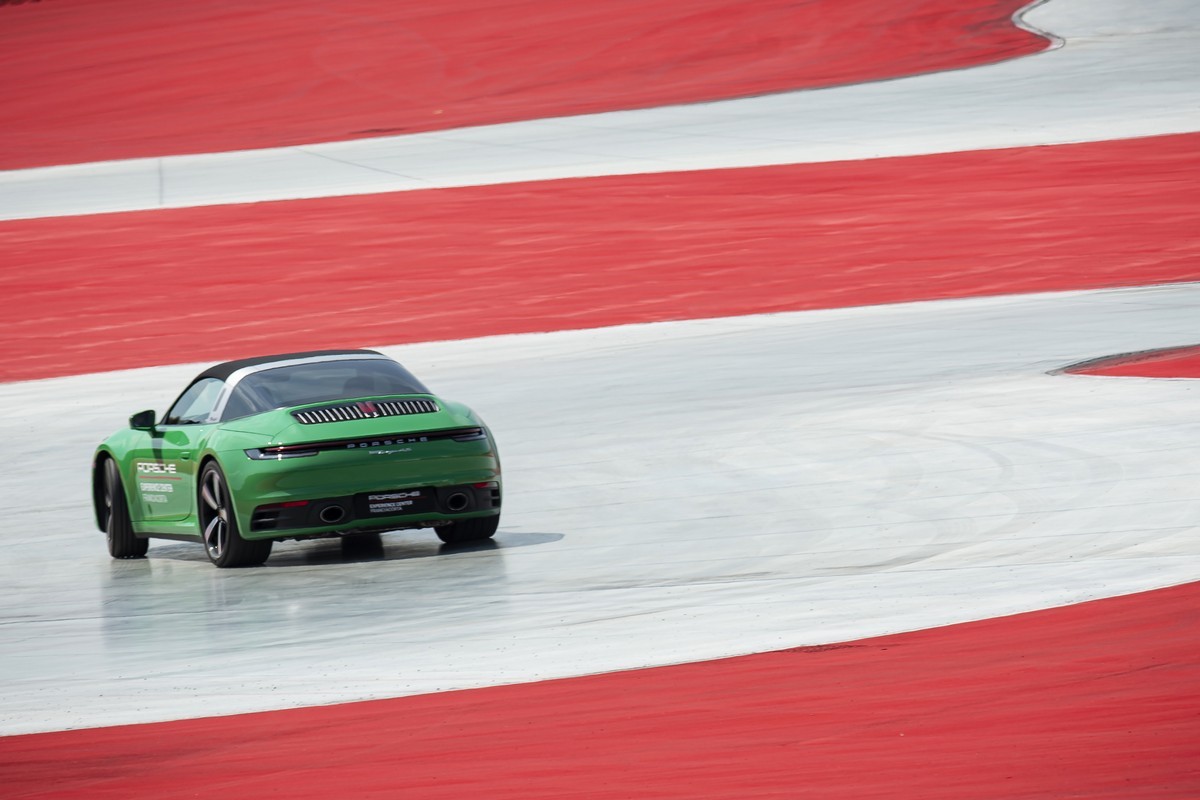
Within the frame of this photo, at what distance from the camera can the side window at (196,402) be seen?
13844mm

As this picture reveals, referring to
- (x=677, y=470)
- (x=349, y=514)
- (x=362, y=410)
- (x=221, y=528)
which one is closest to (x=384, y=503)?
(x=349, y=514)

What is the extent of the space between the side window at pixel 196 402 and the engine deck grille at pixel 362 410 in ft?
3.91

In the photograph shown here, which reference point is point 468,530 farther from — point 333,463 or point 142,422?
point 142,422

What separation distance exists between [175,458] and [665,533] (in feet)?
10.8

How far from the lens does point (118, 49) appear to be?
180 feet

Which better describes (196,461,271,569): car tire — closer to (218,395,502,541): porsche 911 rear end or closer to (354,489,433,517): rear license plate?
(218,395,502,541): porsche 911 rear end

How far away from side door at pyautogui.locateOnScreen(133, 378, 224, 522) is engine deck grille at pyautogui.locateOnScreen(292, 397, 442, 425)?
2.68 feet

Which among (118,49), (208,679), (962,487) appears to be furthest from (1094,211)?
(118,49)

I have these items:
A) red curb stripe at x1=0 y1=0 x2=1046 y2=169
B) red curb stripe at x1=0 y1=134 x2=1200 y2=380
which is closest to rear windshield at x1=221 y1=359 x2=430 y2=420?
red curb stripe at x1=0 y1=134 x2=1200 y2=380

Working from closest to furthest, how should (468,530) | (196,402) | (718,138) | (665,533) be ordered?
(665,533) → (468,530) → (196,402) → (718,138)

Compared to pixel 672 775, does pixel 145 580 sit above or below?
below

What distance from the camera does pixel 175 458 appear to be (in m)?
13.5

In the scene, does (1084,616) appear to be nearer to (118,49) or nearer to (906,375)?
(906,375)

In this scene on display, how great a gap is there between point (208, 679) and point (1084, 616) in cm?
393
